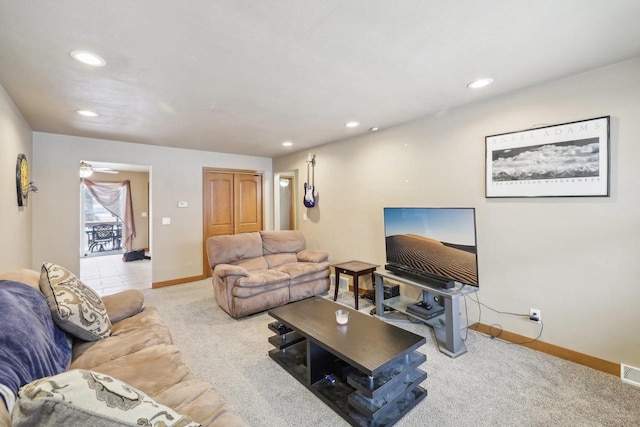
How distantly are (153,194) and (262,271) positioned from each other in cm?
241

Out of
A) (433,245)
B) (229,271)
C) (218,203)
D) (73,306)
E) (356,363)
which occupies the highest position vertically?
(218,203)

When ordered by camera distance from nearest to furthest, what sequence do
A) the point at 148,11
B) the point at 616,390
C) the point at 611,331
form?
the point at 148,11 → the point at 616,390 → the point at 611,331

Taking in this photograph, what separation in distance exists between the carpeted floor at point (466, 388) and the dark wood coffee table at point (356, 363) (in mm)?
71

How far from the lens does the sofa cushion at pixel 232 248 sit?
377 cm

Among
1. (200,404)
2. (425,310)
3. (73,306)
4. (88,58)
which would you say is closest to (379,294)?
(425,310)

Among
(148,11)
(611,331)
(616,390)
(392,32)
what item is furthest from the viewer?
(611,331)

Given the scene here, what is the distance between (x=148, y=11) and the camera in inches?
57.9

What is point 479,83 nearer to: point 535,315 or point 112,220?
point 535,315

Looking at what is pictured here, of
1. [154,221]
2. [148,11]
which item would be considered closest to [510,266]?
[148,11]

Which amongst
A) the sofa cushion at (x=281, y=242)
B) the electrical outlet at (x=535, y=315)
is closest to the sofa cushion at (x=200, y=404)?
the electrical outlet at (x=535, y=315)

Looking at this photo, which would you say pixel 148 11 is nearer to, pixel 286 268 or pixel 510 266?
pixel 286 268

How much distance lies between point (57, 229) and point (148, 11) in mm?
3820

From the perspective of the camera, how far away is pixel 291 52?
187 centimetres

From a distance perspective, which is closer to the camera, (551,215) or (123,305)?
(123,305)
